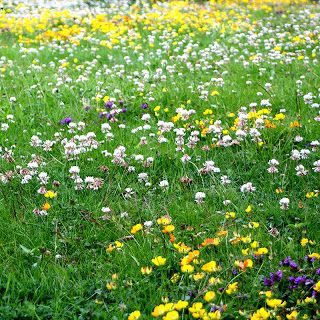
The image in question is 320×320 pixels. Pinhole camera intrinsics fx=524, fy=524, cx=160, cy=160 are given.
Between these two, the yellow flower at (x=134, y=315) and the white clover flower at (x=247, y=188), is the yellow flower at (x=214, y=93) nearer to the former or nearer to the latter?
the white clover flower at (x=247, y=188)

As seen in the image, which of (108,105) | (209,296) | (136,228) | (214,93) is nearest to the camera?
(209,296)

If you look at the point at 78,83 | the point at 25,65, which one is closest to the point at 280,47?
the point at 78,83

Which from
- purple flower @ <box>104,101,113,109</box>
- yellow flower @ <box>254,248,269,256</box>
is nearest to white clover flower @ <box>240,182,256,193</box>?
yellow flower @ <box>254,248,269,256</box>

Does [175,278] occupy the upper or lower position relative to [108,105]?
lower

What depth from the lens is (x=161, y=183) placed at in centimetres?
469

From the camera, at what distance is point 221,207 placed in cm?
446

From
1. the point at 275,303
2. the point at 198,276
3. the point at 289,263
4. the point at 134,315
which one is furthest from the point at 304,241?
the point at 134,315

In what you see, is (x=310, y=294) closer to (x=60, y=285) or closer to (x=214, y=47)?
(x=60, y=285)

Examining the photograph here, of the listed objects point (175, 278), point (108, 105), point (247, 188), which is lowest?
point (175, 278)

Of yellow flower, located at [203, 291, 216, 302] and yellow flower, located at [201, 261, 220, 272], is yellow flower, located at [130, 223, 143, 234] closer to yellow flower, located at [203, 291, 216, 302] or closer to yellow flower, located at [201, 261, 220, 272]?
yellow flower, located at [201, 261, 220, 272]

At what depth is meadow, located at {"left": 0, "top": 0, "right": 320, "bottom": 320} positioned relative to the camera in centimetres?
337

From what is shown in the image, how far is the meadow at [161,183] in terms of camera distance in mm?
3365

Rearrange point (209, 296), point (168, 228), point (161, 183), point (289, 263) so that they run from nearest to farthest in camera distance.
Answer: point (209, 296) → point (289, 263) → point (168, 228) → point (161, 183)

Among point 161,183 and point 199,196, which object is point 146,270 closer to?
point 199,196
